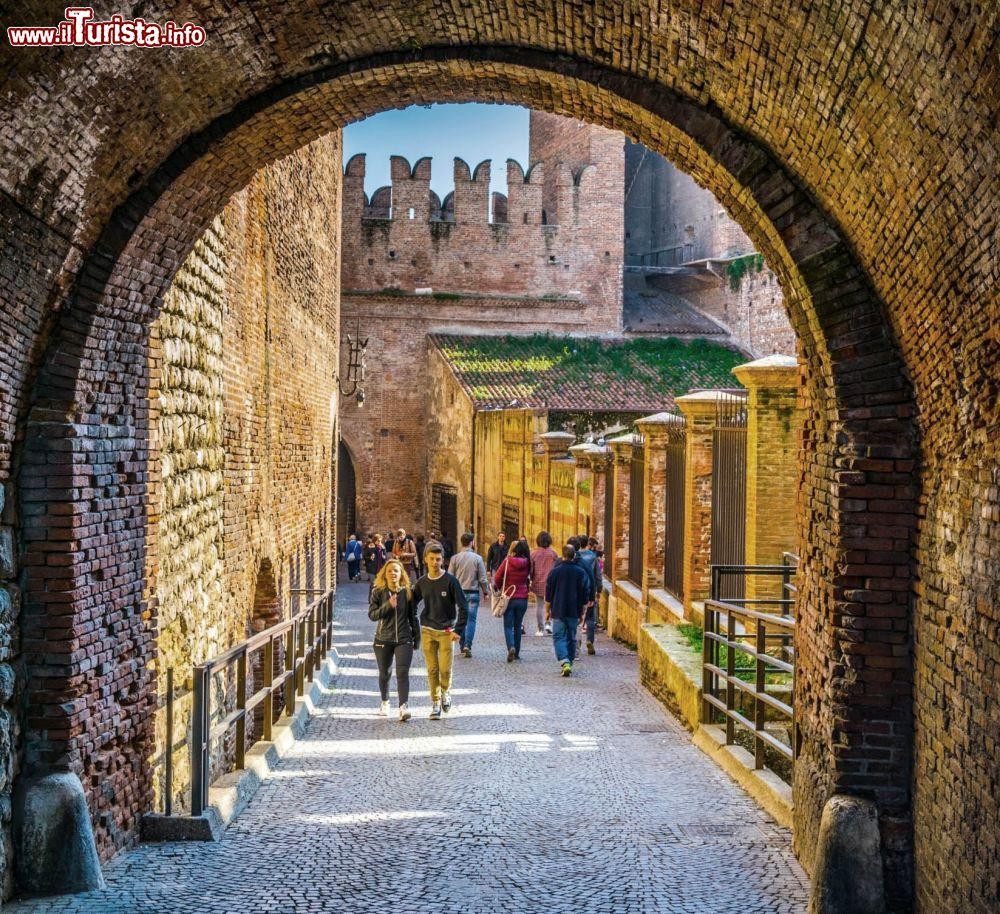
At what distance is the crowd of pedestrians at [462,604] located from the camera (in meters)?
10.2

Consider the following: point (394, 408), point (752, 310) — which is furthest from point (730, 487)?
point (752, 310)

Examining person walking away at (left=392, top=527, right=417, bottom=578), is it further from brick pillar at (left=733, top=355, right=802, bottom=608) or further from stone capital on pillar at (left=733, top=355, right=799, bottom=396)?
stone capital on pillar at (left=733, top=355, right=799, bottom=396)

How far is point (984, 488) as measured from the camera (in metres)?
4.24

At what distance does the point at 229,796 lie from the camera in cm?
682

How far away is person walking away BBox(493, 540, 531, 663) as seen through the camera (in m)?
13.9

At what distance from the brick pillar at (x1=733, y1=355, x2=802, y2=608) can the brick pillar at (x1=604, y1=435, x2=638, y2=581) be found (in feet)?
21.1

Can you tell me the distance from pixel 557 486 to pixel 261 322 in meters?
11.1

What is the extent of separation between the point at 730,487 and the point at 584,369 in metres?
22.0

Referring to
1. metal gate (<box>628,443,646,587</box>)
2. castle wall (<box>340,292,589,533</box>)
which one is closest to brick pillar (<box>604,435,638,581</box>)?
metal gate (<box>628,443,646,587</box>)

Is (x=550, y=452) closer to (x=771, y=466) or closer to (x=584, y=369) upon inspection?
(x=584, y=369)

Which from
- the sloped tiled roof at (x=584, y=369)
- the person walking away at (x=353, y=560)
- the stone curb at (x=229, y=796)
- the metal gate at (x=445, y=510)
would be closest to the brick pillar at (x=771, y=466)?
the stone curb at (x=229, y=796)

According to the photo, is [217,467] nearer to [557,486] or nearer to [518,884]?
[518,884]

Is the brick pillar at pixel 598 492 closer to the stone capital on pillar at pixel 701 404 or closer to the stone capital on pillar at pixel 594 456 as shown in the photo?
the stone capital on pillar at pixel 594 456

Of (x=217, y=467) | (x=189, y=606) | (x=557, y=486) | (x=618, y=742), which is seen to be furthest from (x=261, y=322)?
(x=557, y=486)
